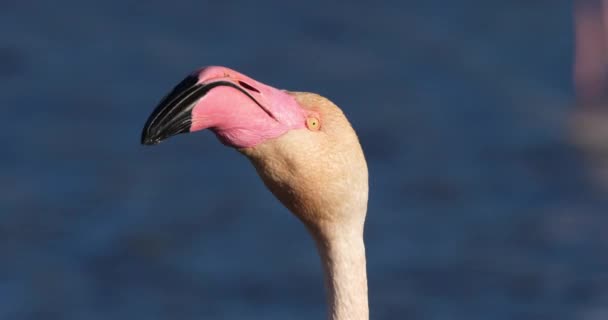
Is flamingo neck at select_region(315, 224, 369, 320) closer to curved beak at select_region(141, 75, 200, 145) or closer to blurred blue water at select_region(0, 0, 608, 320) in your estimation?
curved beak at select_region(141, 75, 200, 145)

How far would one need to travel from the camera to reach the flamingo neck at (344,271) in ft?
15.2

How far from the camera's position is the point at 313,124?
4.39m

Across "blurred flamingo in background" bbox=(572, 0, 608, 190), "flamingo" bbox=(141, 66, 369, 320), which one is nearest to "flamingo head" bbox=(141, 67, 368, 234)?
"flamingo" bbox=(141, 66, 369, 320)

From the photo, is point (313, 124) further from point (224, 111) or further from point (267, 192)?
point (267, 192)

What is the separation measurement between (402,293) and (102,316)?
192 cm

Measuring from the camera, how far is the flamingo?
4.18 m

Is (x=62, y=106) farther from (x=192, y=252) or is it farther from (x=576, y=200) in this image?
(x=576, y=200)

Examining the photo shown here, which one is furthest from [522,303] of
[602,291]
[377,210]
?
[377,210]

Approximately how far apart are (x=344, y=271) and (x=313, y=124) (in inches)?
20.1

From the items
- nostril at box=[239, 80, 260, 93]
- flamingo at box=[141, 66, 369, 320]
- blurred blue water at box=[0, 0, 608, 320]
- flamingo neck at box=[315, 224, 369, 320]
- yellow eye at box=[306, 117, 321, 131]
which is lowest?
flamingo neck at box=[315, 224, 369, 320]

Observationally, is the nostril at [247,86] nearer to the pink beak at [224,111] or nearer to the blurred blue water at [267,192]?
the pink beak at [224,111]

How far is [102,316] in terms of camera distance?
11.2m

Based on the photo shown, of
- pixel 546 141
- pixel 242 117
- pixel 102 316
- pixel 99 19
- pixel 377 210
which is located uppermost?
pixel 99 19

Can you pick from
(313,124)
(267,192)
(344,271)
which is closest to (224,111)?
(313,124)
